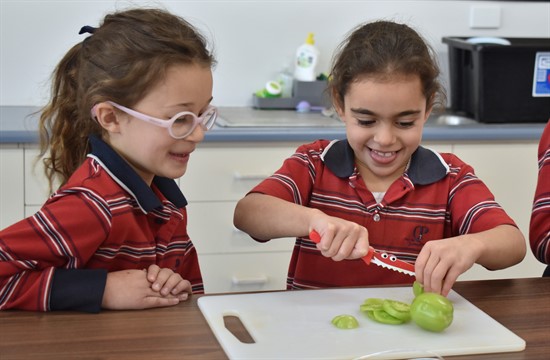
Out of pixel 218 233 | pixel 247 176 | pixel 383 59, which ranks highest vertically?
pixel 383 59

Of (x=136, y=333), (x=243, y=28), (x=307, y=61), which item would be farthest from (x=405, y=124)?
(x=243, y=28)

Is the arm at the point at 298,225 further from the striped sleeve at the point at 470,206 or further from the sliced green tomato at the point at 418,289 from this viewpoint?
the striped sleeve at the point at 470,206

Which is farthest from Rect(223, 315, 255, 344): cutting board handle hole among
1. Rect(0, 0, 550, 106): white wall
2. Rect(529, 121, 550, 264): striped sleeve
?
Rect(0, 0, 550, 106): white wall

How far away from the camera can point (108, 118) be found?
4.37 feet

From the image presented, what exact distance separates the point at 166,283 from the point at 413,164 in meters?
0.59

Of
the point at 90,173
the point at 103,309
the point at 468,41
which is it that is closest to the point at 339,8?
the point at 468,41

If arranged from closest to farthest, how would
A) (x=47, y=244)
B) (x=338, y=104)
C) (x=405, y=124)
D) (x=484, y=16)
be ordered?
(x=47, y=244), (x=405, y=124), (x=338, y=104), (x=484, y=16)

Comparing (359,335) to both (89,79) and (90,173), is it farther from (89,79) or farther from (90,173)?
(89,79)

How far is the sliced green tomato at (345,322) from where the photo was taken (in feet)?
3.57

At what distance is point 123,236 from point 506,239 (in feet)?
1.93

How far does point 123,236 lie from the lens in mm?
1265

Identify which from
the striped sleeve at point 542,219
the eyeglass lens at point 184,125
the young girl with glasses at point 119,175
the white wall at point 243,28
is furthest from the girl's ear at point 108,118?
the white wall at point 243,28

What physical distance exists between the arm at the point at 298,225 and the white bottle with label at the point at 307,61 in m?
1.53

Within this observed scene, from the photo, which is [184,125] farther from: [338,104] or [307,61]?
[307,61]
